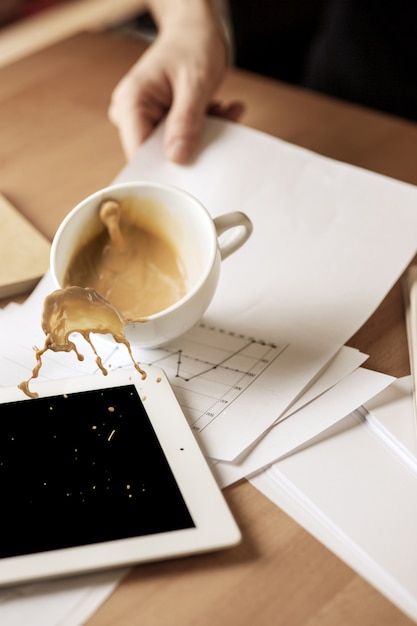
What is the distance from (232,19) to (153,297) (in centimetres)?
72

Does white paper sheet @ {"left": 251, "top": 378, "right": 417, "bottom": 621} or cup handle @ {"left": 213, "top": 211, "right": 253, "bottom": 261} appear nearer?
white paper sheet @ {"left": 251, "top": 378, "right": 417, "bottom": 621}

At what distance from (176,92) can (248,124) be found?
0.09 meters

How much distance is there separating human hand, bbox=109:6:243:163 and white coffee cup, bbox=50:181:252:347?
174 mm

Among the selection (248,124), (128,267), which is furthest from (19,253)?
(248,124)

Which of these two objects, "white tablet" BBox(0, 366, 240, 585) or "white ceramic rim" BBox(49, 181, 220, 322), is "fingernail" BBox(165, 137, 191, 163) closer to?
"white ceramic rim" BBox(49, 181, 220, 322)

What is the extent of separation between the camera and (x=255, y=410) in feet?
1.76

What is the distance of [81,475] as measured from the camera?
0.46 metres

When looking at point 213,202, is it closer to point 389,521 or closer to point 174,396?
point 174,396

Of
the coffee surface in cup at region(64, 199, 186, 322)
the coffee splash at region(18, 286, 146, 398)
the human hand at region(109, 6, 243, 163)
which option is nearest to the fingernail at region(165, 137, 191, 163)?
the human hand at region(109, 6, 243, 163)

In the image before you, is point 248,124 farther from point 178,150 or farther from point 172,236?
point 172,236

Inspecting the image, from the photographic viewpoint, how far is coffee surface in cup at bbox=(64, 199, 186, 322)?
1.90ft

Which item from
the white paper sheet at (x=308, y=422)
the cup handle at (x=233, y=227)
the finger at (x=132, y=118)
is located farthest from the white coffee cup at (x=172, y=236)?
the finger at (x=132, y=118)

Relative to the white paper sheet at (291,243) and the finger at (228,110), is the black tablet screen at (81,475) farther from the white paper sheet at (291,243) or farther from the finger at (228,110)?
the finger at (228,110)

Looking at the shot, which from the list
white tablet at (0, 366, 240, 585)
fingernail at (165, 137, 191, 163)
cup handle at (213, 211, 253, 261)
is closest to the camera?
white tablet at (0, 366, 240, 585)
